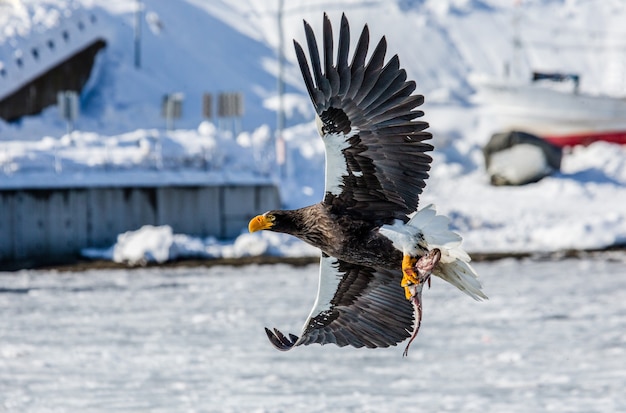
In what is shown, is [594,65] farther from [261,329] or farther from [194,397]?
[194,397]

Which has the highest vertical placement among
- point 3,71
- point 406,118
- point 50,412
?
point 3,71

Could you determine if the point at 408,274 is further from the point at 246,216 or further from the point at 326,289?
the point at 246,216

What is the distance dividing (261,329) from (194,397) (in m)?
2.80

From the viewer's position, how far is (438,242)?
6.17 meters

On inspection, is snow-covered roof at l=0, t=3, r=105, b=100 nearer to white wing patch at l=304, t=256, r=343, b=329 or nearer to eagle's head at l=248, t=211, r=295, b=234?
white wing patch at l=304, t=256, r=343, b=329

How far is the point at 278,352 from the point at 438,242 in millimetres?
4454

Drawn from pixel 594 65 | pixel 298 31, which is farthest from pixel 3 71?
pixel 594 65

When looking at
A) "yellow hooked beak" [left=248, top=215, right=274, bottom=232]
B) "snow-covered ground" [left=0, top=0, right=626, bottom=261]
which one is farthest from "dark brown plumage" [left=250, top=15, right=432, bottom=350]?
"snow-covered ground" [left=0, top=0, right=626, bottom=261]

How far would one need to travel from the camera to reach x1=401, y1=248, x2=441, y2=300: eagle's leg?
603 centimetres

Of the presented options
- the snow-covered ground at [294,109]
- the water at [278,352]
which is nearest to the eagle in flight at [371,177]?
the water at [278,352]

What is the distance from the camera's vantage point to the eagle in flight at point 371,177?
6.24 m

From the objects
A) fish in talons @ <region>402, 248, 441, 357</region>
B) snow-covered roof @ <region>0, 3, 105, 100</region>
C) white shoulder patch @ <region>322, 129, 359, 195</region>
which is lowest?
fish in talons @ <region>402, 248, 441, 357</region>

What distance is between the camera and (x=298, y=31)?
3494 centimetres

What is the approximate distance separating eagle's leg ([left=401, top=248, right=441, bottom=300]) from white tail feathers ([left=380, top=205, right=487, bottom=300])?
2.7 inches
